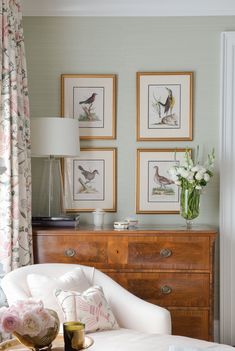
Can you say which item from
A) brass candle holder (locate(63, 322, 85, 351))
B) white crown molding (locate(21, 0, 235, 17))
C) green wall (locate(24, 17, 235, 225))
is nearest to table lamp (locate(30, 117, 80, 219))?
green wall (locate(24, 17, 235, 225))

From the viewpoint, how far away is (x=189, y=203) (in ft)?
13.3

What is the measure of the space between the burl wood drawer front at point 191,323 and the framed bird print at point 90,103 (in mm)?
1458

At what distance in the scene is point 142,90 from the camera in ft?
14.3

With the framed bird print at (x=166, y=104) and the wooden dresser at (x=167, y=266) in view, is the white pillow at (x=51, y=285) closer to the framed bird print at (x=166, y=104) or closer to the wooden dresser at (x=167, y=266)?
the wooden dresser at (x=167, y=266)

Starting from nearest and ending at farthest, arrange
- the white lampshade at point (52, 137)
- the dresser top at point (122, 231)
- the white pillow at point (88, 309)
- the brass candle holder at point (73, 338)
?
the brass candle holder at point (73, 338) < the white pillow at point (88, 309) < the dresser top at point (122, 231) < the white lampshade at point (52, 137)

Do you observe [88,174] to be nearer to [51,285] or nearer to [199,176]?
[199,176]

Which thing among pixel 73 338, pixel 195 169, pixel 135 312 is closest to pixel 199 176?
pixel 195 169

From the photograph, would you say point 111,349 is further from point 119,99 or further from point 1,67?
point 119,99

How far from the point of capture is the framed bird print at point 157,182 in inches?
171

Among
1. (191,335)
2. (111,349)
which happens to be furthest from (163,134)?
(111,349)

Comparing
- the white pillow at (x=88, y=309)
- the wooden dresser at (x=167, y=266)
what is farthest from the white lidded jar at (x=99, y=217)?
the white pillow at (x=88, y=309)

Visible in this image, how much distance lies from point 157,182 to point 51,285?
1.56 metres

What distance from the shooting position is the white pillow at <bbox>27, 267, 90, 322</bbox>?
2994 mm

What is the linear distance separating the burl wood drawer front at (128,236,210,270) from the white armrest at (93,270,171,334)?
0.56m
